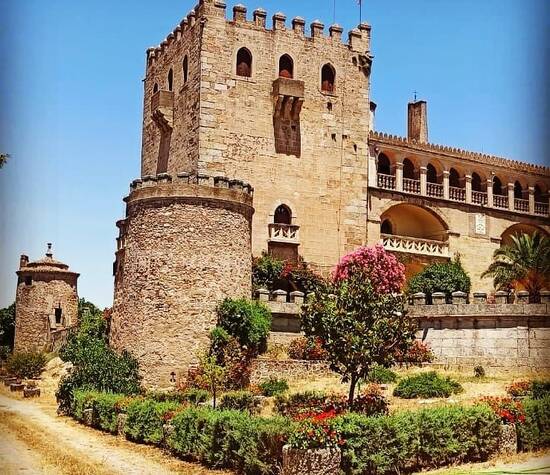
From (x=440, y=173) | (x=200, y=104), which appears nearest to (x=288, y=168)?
(x=200, y=104)

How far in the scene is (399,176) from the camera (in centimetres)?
4203

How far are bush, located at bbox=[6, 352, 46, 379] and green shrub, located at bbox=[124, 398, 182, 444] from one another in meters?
16.6

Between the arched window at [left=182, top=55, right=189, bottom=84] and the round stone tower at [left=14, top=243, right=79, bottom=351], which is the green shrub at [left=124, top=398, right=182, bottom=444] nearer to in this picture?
the arched window at [left=182, top=55, right=189, bottom=84]

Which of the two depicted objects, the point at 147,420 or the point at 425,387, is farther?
the point at 425,387

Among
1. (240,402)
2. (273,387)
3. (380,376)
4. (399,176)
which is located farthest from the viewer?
(399,176)

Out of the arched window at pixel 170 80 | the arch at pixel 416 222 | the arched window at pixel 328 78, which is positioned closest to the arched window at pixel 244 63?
the arched window at pixel 328 78

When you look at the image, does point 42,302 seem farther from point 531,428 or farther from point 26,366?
point 531,428

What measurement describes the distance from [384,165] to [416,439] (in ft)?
91.1

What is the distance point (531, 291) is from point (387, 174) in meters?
13.0

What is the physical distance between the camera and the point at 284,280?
3550 cm

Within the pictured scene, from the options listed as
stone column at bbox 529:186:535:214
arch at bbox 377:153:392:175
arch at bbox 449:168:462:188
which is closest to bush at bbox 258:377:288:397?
arch at bbox 377:153:392:175

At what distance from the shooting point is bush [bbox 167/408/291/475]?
16031 mm

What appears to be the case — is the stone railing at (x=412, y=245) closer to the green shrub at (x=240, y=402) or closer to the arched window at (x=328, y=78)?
the arched window at (x=328, y=78)

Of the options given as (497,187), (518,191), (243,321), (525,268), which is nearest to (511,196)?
(497,187)
